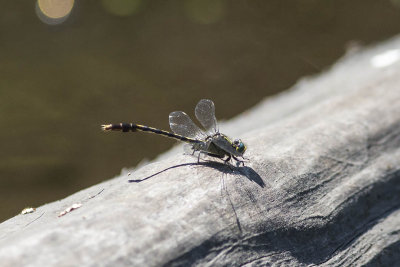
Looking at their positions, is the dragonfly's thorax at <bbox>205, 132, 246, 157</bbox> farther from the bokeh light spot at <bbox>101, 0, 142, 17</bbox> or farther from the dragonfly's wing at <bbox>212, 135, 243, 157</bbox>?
the bokeh light spot at <bbox>101, 0, 142, 17</bbox>

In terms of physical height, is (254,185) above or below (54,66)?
below

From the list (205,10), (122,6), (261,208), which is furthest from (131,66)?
(261,208)

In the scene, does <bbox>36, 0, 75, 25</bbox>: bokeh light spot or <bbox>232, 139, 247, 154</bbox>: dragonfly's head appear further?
<bbox>36, 0, 75, 25</bbox>: bokeh light spot

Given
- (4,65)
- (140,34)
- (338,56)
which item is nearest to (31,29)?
(4,65)

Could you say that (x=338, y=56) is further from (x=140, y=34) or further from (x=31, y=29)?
(x=31, y=29)

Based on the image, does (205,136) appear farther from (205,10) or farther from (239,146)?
(205,10)

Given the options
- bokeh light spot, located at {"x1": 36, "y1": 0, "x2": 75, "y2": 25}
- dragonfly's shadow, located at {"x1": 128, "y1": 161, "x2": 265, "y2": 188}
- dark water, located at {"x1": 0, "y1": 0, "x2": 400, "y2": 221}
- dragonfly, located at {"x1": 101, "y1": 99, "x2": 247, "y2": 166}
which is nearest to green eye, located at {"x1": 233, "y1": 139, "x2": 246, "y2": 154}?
dragonfly, located at {"x1": 101, "y1": 99, "x2": 247, "y2": 166}
